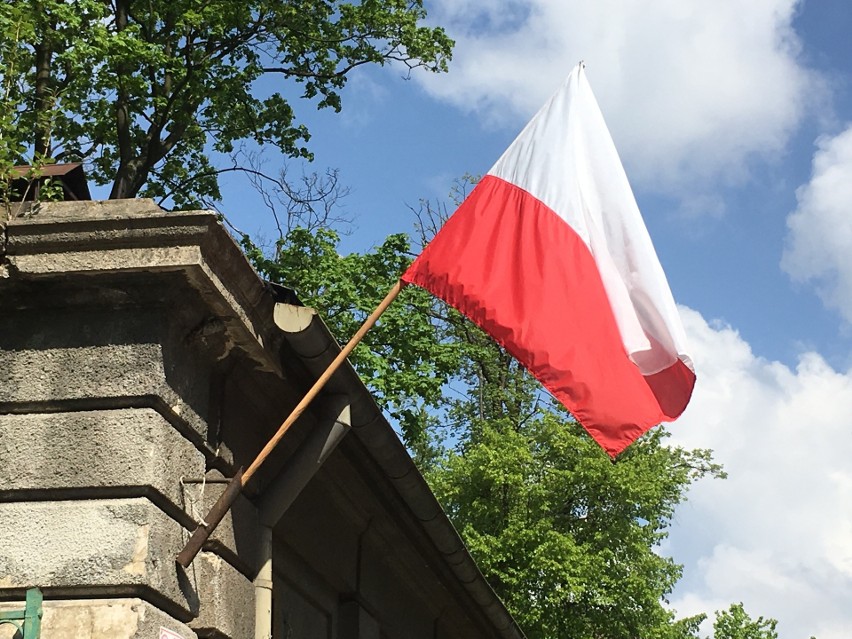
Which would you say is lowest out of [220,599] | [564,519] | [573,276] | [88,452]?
[220,599]

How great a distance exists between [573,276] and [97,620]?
2.68 metres

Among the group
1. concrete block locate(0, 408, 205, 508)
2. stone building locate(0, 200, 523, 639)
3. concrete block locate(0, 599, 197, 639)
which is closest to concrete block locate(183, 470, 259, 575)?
stone building locate(0, 200, 523, 639)

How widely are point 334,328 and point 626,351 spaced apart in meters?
11.2

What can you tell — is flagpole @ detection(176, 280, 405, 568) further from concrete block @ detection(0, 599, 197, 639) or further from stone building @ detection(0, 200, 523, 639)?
concrete block @ detection(0, 599, 197, 639)

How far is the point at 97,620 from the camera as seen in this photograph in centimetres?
413

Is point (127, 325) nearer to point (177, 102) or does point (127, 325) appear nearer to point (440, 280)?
point (440, 280)

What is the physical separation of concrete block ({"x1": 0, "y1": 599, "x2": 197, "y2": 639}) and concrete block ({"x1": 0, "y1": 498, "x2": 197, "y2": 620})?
0.16 feet

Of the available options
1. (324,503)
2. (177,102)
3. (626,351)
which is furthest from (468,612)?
(177,102)

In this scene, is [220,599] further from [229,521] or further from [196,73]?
[196,73]

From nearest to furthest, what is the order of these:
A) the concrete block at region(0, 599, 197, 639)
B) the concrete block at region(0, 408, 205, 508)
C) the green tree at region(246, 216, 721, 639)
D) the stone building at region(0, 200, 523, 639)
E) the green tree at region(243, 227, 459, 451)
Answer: the concrete block at region(0, 599, 197, 639) → the stone building at region(0, 200, 523, 639) → the concrete block at region(0, 408, 205, 508) → the green tree at region(243, 227, 459, 451) → the green tree at region(246, 216, 721, 639)

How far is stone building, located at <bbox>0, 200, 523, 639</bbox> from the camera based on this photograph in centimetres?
426

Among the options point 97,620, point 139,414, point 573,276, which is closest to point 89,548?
point 97,620

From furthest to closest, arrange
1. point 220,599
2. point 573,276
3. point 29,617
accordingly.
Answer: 1. point 573,276
2. point 220,599
3. point 29,617

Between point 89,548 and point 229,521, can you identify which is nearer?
point 89,548
